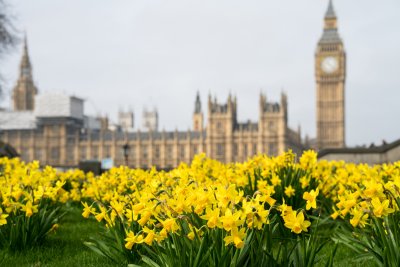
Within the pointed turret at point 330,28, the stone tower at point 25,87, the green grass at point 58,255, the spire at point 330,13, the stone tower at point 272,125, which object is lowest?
the green grass at point 58,255

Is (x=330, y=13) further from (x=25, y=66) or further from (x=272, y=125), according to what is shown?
(x=25, y=66)

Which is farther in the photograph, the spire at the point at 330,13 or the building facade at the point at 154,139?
the spire at the point at 330,13

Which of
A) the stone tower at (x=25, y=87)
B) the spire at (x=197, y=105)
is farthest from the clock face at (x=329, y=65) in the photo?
the stone tower at (x=25, y=87)

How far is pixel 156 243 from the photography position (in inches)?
128

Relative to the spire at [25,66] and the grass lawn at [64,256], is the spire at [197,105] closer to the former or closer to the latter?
the spire at [25,66]

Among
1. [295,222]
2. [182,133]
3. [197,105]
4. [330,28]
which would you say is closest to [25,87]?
[197,105]

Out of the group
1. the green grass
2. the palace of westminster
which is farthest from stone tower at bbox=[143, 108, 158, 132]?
the green grass

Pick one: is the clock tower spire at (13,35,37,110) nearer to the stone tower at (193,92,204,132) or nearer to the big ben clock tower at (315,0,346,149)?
the stone tower at (193,92,204,132)

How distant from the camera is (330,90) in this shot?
9731 centimetres

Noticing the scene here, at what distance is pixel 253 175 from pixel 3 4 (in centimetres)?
1442

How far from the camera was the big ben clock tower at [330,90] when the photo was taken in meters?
96.2

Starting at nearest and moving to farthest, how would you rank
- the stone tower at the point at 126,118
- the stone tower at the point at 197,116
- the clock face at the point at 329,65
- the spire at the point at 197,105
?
the clock face at the point at 329,65, the spire at the point at 197,105, the stone tower at the point at 197,116, the stone tower at the point at 126,118

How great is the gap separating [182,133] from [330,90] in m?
27.8

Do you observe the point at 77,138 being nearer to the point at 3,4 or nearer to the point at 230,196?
the point at 3,4
